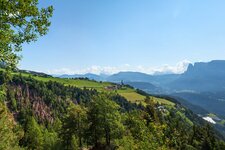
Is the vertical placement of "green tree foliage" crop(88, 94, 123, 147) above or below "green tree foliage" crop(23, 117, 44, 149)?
above

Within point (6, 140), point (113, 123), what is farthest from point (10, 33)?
point (113, 123)

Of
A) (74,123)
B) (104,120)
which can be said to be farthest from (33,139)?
(104,120)

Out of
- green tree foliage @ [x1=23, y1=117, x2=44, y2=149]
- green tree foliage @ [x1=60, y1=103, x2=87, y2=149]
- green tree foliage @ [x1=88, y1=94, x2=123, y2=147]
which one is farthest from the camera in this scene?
green tree foliage @ [x1=23, y1=117, x2=44, y2=149]

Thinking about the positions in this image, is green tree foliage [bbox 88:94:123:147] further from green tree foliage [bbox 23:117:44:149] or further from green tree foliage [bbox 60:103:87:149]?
green tree foliage [bbox 23:117:44:149]

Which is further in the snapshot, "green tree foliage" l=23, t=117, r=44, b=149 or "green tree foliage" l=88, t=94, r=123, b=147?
"green tree foliage" l=23, t=117, r=44, b=149

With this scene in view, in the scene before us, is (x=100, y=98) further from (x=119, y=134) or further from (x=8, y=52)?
(x=8, y=52)

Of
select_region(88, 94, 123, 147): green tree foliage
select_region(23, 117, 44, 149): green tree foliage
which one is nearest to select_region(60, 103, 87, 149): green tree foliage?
select_region(88, 94, 123, 147): green tree foliage

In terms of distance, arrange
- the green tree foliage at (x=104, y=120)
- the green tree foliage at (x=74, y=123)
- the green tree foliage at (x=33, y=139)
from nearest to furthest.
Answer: the green tree foliage at (x=104, y=120) < the green tree foliage at (x=74, y=123) < the green tree foliage at (x=33, y=139)

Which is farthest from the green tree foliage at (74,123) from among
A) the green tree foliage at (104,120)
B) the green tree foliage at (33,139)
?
the green tree foliage at (33,139)

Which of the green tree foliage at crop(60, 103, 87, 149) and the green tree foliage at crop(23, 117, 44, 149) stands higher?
the green tree foliage at crop(60, 103, 87, 149)

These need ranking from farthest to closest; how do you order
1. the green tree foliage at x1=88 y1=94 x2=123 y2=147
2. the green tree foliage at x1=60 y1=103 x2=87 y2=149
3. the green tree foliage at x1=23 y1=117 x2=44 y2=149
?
the green tree foliage at x1=23 y1=117 x2=44 y2=149 < the green tree foliage at x1=60 y1=103 x2=87 y2=149 < the green tree foliage at x1=88 y1=94 x2=123 y2=147

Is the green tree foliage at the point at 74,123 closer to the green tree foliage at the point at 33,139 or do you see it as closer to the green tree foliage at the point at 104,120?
the green tree foliage at the point at 104,120

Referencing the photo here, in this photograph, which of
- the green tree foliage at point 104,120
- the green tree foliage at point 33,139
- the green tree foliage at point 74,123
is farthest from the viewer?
the green tree foliage at point 33,139

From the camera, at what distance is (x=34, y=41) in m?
20.0
